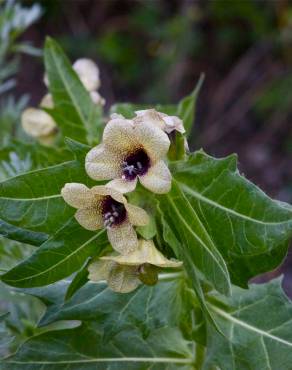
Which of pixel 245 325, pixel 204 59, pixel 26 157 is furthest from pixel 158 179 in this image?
pixel 204 59

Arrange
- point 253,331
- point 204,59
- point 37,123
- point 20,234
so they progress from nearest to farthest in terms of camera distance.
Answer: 1. point 20,234
2. point 253,331
3. point 37,123
4. point 204,59

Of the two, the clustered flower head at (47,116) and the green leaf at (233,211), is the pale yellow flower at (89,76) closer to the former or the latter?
the clustered flower head at (47,116)

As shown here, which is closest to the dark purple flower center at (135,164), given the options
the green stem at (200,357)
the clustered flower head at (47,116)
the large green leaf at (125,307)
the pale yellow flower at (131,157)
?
the pale yellow flower at (131,157)

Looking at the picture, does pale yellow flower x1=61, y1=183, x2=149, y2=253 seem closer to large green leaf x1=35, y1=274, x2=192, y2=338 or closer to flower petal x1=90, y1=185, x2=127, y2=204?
flower petal x1=90, y1=185, x2=127, y2=204

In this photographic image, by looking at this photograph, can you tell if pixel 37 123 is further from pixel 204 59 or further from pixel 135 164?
pixel 204 59

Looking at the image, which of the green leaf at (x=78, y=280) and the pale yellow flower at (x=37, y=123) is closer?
the green leaf at (x=78, y=280)

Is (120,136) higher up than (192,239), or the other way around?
(120,136)
